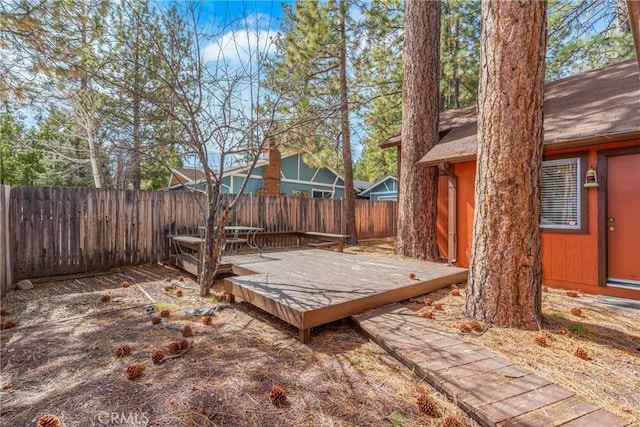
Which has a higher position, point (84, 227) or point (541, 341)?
point (84, 227)

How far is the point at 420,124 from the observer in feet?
21.4

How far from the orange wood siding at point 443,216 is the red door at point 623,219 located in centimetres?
252

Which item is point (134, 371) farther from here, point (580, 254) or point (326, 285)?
point (580, 254)

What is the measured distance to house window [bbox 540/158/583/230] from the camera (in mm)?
4559

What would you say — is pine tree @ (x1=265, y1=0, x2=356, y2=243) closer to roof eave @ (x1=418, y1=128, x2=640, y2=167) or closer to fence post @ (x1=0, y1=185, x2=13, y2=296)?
roof eave @ (x1=418, y1=128, x2=640, y2=167)

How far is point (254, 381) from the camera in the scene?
2082 millimetres

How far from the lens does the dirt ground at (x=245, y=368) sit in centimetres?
176

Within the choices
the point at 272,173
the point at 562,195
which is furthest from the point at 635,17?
the point at 272,173

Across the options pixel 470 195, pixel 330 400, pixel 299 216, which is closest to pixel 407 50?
pixel 470 195

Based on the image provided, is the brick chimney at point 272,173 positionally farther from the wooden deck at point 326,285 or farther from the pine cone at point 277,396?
the pine cone at point 277,396

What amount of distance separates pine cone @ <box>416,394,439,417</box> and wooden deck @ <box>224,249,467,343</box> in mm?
1097

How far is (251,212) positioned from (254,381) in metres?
6.40

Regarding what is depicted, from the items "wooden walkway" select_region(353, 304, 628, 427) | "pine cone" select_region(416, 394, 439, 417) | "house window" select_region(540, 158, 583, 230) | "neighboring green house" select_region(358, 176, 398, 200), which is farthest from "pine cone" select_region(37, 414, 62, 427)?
"neighboring green house" select_region(358, 176, 398, 200)

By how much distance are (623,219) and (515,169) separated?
8.49ft
